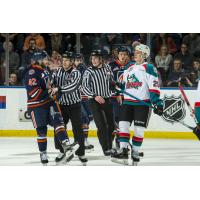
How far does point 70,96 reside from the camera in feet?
24.9

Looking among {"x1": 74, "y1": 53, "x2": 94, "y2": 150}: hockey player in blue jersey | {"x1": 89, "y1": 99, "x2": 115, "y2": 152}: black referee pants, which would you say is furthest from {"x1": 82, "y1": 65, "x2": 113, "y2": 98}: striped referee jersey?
{"x1": 74, "y1": 53, "x2": 94, "y2": 150}: hockey player in blue jersey

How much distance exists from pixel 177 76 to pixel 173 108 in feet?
1.99

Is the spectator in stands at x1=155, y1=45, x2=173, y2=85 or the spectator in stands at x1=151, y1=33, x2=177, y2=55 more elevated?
the spectator in stands at x1=151, y1=33, x2=177, y2=55

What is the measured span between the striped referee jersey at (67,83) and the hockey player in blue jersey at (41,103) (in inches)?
5.0

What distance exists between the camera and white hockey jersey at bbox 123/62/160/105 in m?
7.36

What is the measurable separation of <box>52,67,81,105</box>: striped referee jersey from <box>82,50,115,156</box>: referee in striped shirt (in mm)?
227

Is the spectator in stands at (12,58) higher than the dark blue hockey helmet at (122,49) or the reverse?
the reverse

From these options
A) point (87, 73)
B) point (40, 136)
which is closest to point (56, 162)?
point (40, 136)

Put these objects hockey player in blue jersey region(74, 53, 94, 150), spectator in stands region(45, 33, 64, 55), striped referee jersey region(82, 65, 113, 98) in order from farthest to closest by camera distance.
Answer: spectator in stands region(45, 33, 64, 55)
hockey player in blue jersey region(74, 53, 94, 150)
striped referee jersey region(82, 65, 113, 98)

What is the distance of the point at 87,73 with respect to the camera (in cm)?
789

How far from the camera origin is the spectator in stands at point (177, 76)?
31.7ft

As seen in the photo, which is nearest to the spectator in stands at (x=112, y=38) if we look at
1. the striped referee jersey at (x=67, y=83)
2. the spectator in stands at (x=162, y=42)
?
the spectator in stands at (x=162, y=42)

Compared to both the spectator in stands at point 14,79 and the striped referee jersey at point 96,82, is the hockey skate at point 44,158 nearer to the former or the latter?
the striped referee jersey at point 96,82

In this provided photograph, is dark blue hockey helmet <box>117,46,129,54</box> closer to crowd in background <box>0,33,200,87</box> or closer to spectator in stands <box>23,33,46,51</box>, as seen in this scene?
crowd in background <box>0,33,200,87</box>
